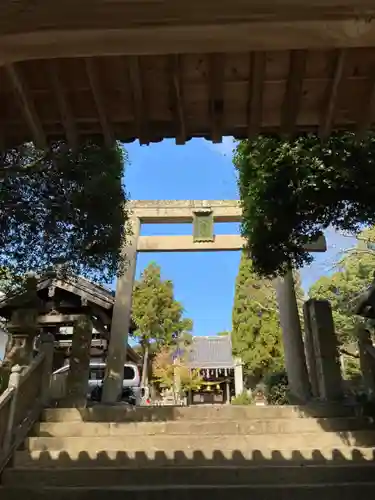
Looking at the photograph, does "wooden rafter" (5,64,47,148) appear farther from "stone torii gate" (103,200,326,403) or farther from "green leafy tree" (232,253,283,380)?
"green leafy tree" (232,253,283,380)

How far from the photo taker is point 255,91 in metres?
2.16

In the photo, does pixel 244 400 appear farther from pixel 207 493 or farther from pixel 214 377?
pixel 207 493

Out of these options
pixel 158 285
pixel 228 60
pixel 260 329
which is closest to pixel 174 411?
pixel 228 60

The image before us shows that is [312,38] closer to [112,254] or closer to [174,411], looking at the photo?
[174,411]

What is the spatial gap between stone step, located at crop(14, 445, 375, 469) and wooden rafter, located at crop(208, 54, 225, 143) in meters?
3.42

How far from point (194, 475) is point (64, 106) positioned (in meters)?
3.59

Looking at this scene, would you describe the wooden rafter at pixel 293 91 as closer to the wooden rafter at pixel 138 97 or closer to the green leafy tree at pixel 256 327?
the wooden rafter at pixel 138 97

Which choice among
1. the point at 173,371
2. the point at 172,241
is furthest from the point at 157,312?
the point at 172,241

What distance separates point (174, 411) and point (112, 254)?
3054mm

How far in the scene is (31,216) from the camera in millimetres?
6320

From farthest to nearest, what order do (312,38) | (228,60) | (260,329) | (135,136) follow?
1. (260,329)
2. (135,136)
3. (228,60)
4. (312,38)

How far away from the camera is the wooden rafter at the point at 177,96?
2.00m

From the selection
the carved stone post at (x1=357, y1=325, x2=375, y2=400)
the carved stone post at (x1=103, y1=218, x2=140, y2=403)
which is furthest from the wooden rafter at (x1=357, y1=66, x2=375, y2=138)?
the carved stone post at (x1=103, y1=218, x2=140, y2=403)

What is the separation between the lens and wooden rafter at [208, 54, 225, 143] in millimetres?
1998
